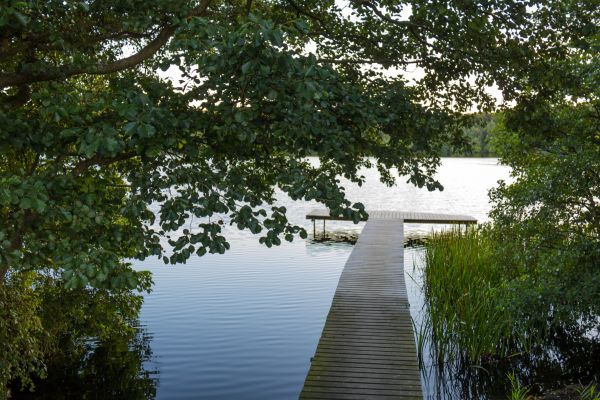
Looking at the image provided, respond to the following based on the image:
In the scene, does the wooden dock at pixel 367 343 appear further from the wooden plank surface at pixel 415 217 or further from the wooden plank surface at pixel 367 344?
the wooden plank surface at pixel 415 217

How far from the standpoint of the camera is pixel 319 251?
776 inches

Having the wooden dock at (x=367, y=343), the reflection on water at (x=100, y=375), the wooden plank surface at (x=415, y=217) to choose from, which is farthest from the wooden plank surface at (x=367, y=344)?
the wooden plank surface at (x=415, y=217)

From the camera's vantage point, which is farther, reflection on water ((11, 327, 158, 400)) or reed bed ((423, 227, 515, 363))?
reflection on water ((11, 327, 158, 400))

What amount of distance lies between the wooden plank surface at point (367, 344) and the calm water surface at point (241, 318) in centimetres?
118

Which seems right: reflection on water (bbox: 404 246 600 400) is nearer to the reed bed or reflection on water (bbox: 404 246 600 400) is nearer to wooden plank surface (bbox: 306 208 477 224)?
the reed bed

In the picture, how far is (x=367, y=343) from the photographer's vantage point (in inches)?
315

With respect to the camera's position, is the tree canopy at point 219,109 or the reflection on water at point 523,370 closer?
the tree canopy at point 219,109

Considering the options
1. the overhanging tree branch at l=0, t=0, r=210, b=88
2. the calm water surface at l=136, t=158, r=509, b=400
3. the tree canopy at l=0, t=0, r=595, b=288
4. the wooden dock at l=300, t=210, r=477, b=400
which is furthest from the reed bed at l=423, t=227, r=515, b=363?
the overhanging tree branch at l=0, t=0, r=210, b=88

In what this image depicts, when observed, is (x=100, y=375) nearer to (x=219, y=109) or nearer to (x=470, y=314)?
(x=470, y=314)

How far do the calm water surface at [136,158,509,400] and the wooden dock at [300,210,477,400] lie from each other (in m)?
1.15

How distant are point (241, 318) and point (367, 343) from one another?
183 inches

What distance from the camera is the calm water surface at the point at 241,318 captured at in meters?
9.28

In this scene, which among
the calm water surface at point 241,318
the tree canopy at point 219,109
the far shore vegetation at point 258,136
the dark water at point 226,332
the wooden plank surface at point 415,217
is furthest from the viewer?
the wooden plank surface at point 415,217

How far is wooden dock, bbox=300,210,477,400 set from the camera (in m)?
6.61
